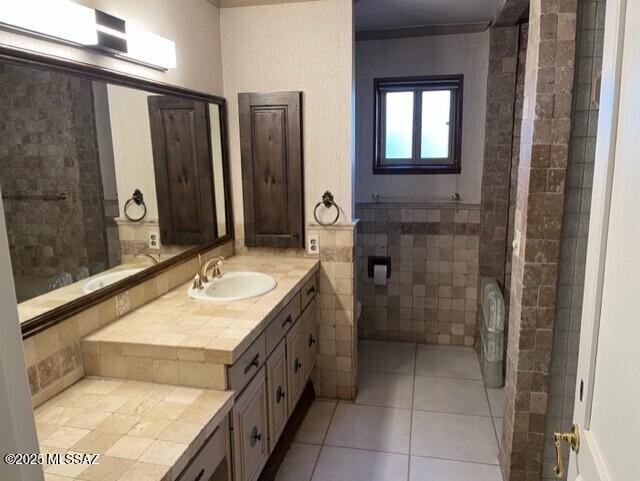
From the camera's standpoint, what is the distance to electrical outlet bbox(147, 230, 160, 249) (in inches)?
85.9

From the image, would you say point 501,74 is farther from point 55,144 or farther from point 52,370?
point 52,370

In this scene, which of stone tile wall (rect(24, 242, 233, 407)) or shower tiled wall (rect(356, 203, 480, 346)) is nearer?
stone tile wall (rect(24, 242, 233, 407))

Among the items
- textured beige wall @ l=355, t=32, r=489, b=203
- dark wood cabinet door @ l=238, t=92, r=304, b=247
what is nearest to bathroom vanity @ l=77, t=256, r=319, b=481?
dark wood cabinet door @ l=238, t=92, r=304, b=247

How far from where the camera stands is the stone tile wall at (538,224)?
180 cm

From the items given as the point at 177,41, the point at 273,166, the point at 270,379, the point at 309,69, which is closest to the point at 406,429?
the point at 270,379

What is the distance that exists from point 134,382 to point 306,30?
6.83 ft

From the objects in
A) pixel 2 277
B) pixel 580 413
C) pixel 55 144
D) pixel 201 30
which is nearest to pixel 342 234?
pixel 201 30

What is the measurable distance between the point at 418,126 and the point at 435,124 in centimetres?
13

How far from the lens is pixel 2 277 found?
0.54 meters

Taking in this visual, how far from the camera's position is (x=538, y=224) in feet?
6.26

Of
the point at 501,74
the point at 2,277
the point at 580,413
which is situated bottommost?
the point at 580,413

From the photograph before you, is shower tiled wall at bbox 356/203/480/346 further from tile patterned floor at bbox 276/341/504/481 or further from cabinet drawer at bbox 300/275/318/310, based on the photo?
cabinet drawer at bbox 300/275/318/310

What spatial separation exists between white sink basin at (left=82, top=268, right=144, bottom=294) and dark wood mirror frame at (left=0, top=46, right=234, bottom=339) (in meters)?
0.02

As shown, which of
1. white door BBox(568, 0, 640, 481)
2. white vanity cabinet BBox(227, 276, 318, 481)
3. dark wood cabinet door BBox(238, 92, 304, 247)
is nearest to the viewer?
white door BBox(568, 0, 640, 481)
